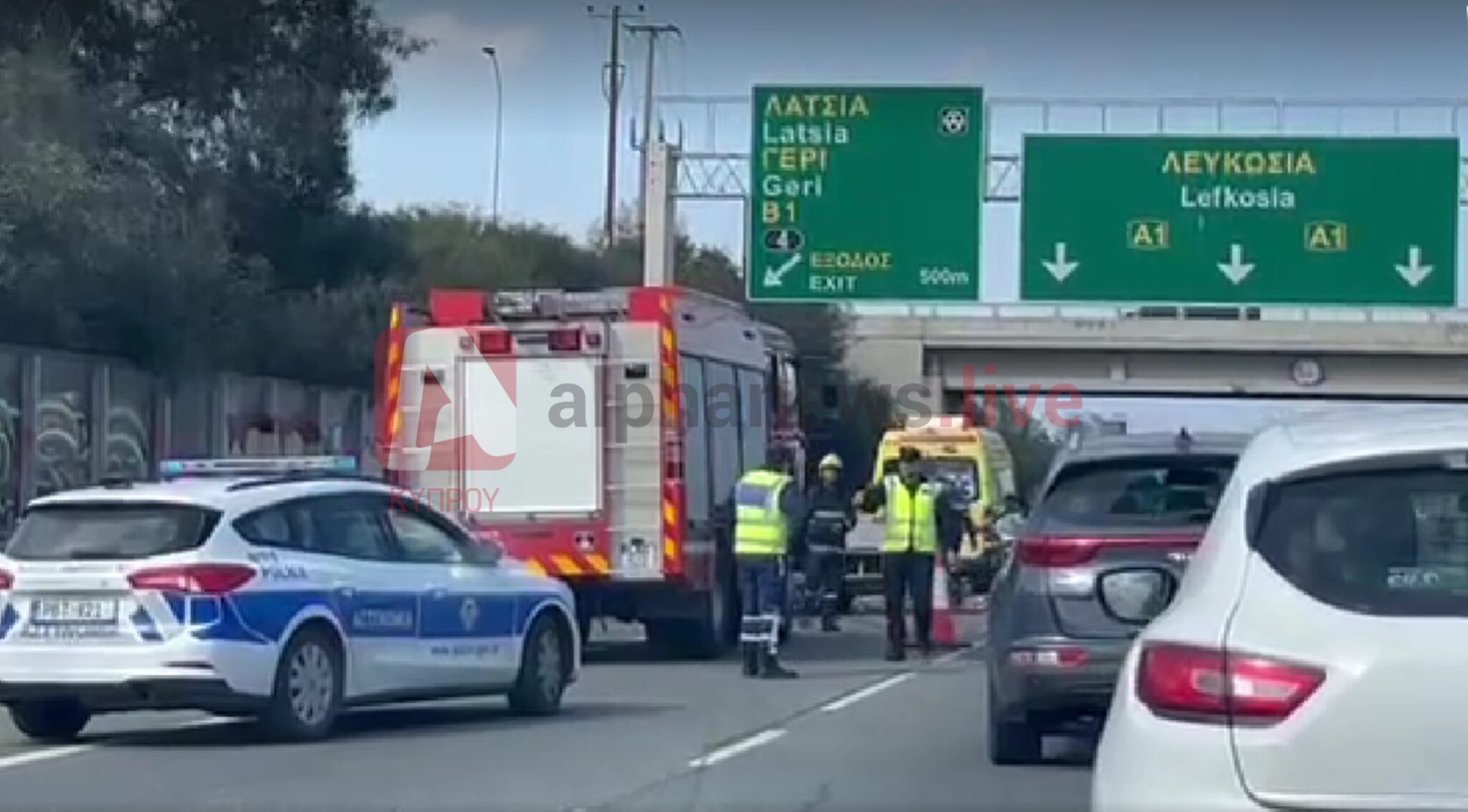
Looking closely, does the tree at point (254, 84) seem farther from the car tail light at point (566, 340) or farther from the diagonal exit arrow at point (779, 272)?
the car tail light at point (566, 340)

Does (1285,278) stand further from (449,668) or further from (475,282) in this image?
(475,282)

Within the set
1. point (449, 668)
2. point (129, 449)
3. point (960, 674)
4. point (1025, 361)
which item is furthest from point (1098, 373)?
point (449, 668)

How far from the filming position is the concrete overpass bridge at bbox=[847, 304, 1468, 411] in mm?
54312

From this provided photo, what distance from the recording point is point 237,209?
39000 mm

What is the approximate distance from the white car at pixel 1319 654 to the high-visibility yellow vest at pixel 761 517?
46.7 feet

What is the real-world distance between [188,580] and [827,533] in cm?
1259

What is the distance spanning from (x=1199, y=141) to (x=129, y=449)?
13667 millimetres

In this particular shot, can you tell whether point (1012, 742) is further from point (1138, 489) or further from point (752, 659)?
point (752, 659)

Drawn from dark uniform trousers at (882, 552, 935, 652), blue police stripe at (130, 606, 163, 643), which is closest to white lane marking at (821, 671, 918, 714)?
dark uniform trousers at (882, 552, 935, 652)

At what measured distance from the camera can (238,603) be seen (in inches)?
555

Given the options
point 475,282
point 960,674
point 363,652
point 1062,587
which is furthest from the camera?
point 475,282

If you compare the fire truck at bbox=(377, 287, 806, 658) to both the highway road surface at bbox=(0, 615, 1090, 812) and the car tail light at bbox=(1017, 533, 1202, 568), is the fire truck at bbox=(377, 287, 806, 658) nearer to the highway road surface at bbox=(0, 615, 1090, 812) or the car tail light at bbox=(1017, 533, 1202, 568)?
the highway road surface at bbox=(0, 615, 1090, 812)

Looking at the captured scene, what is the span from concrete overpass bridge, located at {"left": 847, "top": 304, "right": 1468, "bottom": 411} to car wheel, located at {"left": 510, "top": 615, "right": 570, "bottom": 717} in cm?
3655

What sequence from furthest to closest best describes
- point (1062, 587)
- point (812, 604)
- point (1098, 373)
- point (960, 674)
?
point (1098, 373) → point (812, 604) → point (960, 674) → point (1062, 587)
